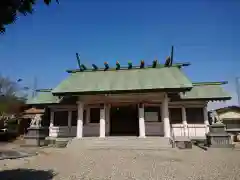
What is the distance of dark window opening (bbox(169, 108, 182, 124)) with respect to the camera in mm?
15461

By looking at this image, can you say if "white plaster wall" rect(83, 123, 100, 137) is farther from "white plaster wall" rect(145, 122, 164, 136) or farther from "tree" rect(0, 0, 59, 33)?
"tree" rect(0, 0, 59, 33)

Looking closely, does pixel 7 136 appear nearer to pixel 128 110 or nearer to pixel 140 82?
pixel 128 110

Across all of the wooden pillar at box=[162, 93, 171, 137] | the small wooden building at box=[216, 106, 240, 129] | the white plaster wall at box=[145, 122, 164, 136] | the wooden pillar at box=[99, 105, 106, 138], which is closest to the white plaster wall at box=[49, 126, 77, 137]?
the wooden pillar at box=[99, 105, 106, 138]

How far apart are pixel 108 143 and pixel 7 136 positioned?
12.3m

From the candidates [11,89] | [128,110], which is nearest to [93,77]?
[128,110]

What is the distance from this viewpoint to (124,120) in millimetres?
17312

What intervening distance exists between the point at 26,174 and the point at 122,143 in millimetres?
6850

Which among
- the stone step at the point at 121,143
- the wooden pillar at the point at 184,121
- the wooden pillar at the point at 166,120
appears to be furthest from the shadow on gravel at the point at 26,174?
the wooden pillar at the point at 184,121

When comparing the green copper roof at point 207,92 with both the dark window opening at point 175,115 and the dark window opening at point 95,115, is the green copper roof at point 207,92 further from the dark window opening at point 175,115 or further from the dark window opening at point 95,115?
the dark window opening at point 95,115

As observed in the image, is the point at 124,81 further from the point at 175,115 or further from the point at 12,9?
the point at 12,9

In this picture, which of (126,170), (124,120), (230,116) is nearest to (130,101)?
(124,120)

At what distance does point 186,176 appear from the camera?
5.94 meters

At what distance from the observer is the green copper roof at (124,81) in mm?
13523

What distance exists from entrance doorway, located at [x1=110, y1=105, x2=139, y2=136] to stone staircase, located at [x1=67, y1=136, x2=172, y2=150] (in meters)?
4.37
